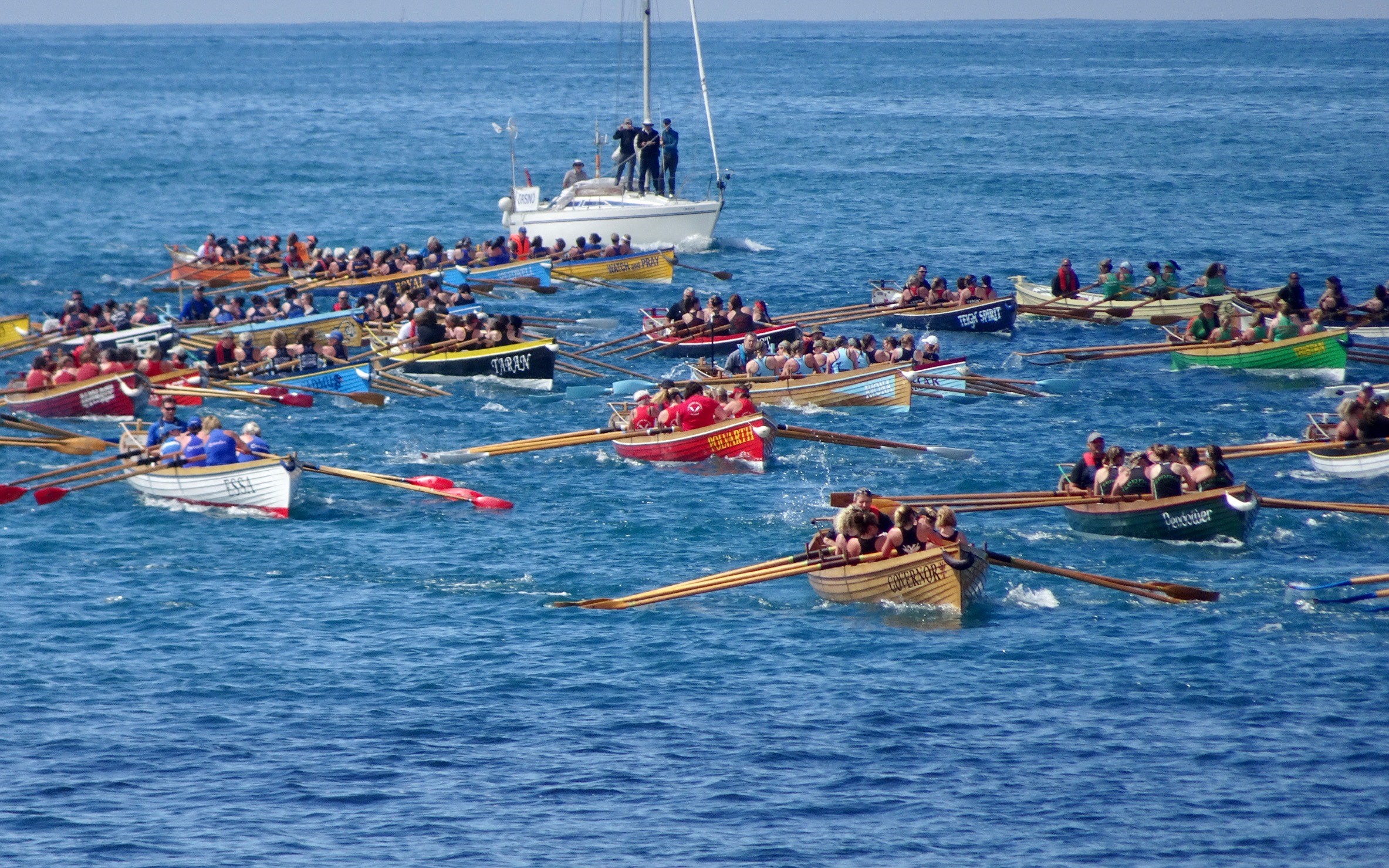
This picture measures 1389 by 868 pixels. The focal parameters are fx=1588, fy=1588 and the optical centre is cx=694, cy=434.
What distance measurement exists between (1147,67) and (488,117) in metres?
94.1

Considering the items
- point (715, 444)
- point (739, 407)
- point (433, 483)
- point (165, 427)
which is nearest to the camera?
point (433, 483)

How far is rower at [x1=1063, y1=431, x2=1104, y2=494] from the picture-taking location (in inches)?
1185

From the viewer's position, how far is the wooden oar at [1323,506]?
29000 millimetres

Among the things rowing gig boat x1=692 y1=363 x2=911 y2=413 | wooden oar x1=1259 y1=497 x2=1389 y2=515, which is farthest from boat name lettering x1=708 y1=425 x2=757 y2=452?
wooden oar x1=1259 y1=497 x2=1389 y2=515

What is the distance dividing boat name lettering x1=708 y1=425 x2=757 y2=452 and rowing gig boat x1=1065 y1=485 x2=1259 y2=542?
7781 millimetres

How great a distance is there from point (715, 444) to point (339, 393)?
1099 centimetres

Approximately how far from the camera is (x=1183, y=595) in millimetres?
25656

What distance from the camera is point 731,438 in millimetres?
35094

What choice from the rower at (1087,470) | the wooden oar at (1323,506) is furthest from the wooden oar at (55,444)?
the wooden oar at (1323,506)

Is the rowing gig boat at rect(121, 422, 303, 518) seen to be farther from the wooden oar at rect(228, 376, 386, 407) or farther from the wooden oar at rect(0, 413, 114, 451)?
the wooden oar at rect(228, 376, 386, 407)

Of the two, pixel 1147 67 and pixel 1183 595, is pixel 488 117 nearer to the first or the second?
pixel 1147 67

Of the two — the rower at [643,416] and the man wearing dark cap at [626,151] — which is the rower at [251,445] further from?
the man wearing dark cap at [626,151]

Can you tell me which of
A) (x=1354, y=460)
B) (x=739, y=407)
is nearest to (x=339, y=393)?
(x=739, y=407)

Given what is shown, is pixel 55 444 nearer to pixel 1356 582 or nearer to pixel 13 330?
pixel 13 330
